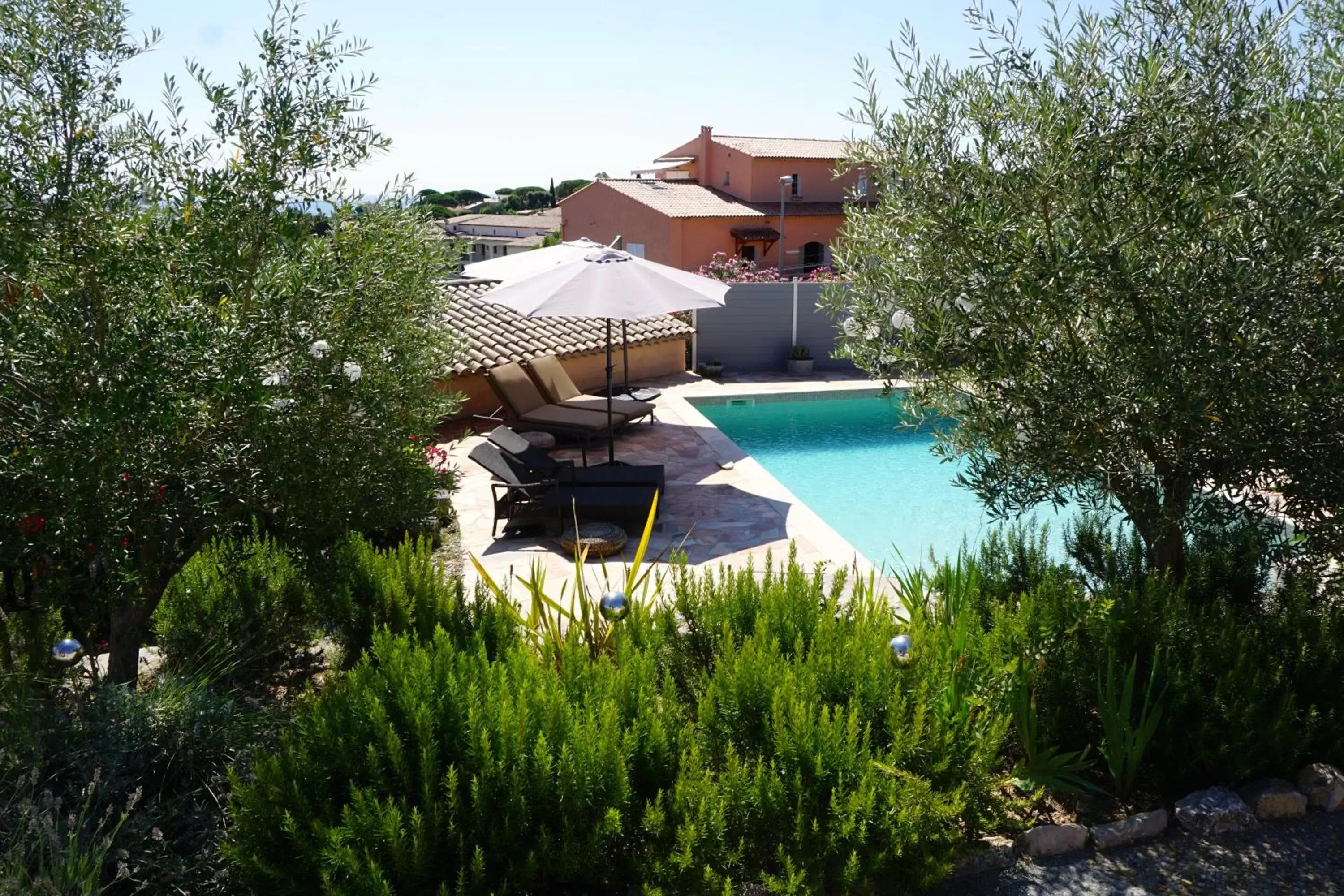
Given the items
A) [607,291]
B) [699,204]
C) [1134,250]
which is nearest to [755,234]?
[699,204]

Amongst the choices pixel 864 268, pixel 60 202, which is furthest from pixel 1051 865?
pixel 60 202

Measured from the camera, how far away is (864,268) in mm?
5984

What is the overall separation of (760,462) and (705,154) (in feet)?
104

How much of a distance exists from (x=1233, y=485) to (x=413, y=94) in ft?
17.2

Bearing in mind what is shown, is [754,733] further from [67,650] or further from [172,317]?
[67,650]

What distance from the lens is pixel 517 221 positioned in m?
71.3

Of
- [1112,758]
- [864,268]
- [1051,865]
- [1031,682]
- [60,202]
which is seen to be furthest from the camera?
[864,268]

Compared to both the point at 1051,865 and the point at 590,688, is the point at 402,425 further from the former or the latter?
the point at 1051,865

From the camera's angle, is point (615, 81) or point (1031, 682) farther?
point (615, 81)

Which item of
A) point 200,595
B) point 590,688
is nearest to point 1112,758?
point 590,688

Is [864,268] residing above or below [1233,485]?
above

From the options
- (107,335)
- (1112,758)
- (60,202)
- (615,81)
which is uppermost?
(615,81)

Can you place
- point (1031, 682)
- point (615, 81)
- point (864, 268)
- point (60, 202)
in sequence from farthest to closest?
point (615, 81) → point (864, 268) → point (1031, 682) → point (60, 202)

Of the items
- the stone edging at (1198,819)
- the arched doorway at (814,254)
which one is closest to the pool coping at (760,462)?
the stone edging at (1198,819)
